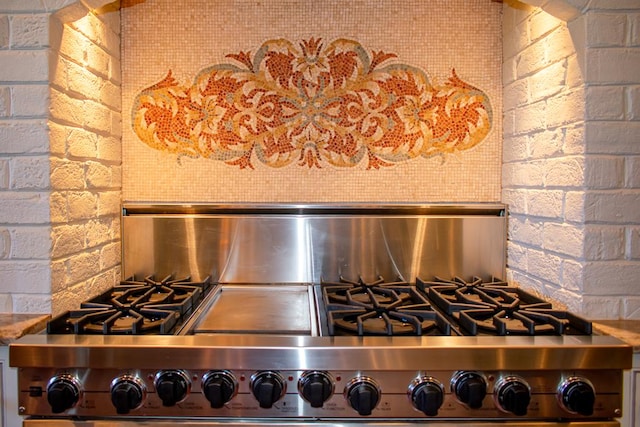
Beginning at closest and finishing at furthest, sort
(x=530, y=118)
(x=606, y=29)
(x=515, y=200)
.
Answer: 1. (x=606, y=29)
2. (x=530, y=118)
3. (x=515, y=200)

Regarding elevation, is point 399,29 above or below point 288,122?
above

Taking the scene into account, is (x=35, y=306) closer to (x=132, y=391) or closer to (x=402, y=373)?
(x=132, y=391)

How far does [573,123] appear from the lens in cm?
116

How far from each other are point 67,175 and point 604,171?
1308 millimetres

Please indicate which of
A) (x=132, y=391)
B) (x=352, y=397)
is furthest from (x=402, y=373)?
(x=132, y=391)

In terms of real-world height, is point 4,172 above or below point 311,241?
above

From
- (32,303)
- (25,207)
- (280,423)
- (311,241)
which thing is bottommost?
(280,423)

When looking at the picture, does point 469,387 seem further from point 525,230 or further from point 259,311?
point 525,230

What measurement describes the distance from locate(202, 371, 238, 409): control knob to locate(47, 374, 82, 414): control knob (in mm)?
256

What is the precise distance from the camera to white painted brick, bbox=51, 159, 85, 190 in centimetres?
116

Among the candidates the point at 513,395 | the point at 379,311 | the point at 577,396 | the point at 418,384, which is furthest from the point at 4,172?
the point at 577,396

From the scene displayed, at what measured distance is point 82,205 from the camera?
1294 millimetres

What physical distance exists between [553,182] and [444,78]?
51cm

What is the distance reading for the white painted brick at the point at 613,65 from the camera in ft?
3.62
